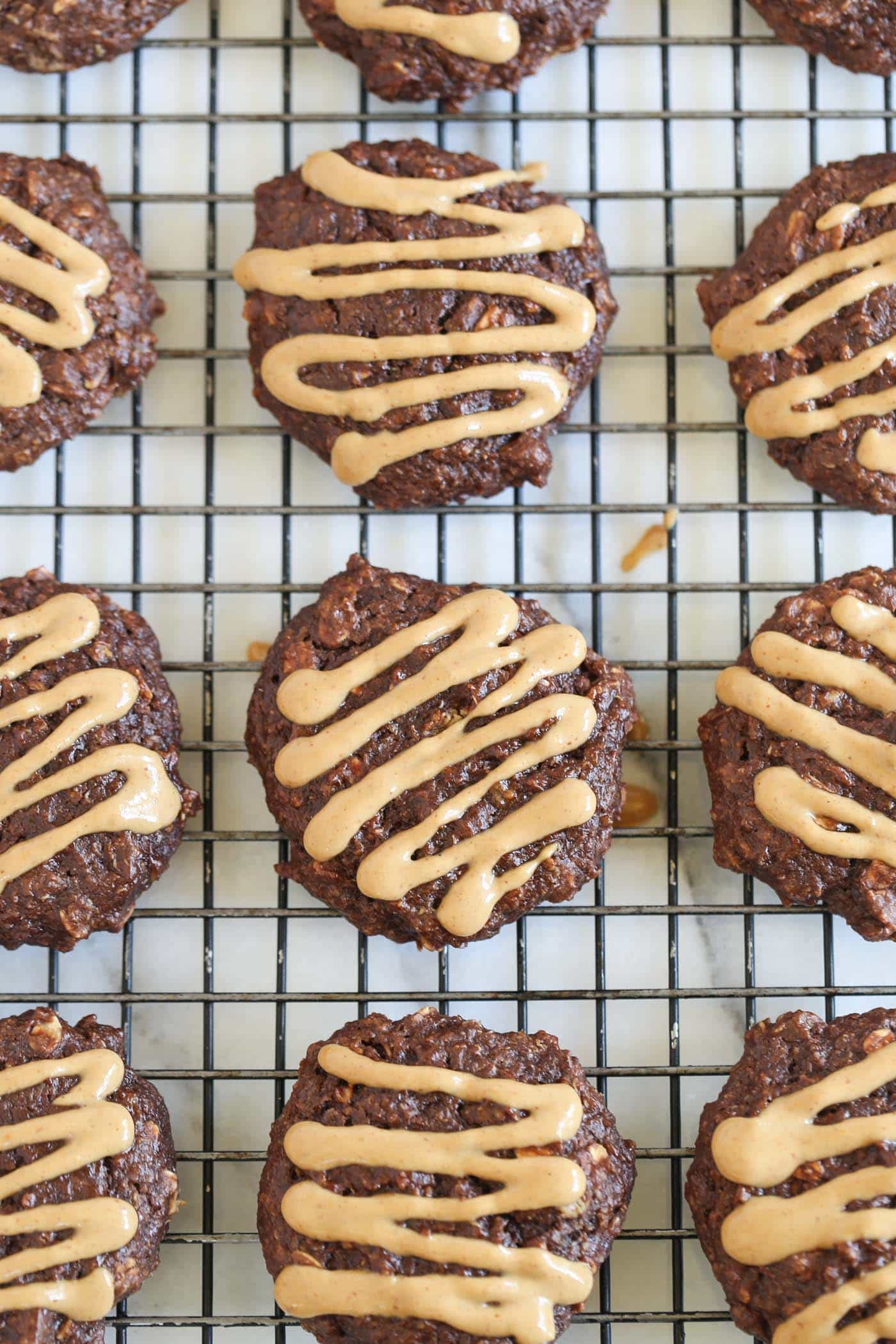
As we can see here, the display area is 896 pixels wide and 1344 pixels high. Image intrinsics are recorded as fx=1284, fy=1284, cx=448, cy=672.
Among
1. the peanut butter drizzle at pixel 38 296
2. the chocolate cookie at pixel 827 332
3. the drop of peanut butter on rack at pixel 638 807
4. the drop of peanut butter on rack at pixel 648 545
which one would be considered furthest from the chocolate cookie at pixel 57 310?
the drop of peanut butter on rack at pixel 638 807

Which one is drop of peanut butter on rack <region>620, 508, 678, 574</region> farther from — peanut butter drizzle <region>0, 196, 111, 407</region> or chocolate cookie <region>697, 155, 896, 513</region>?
peanut butter drizzle <region>0, 196, 111, 407</region>

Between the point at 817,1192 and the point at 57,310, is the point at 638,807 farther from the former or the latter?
the point at 57,310

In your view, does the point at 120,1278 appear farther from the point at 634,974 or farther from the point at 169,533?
the point at 169,533

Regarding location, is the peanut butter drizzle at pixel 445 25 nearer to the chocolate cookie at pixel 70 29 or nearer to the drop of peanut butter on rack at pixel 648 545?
the chocolate cookie at pixel 70 29

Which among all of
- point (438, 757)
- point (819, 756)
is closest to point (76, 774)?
point (438, 757)

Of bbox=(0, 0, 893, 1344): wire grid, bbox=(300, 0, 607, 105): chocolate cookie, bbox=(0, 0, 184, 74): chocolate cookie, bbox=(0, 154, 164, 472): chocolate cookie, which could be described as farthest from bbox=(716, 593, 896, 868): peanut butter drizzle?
bbox=(0, 0, 184, 74): chocolate cookie
